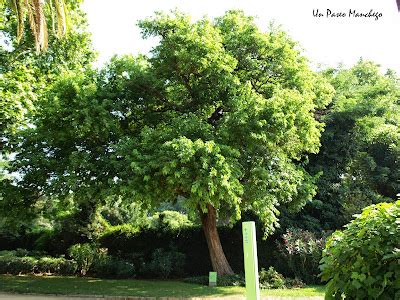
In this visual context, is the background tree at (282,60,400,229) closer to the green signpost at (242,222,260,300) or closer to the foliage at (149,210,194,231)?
the foliage at (149,210,194,231)

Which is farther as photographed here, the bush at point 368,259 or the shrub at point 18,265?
the shrub at point 18,265

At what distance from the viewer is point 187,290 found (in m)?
13.4

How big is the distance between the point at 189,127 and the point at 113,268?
374 inches

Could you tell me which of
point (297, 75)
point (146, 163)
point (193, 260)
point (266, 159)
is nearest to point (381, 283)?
point (146, 163)

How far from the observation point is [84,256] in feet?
63.6

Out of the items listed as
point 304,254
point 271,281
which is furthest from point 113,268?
point 304,254

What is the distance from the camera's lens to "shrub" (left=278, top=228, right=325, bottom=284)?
1553 centimetres

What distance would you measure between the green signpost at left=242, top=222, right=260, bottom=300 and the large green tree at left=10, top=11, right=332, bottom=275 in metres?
5.99

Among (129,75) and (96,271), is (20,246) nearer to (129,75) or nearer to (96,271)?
(96,271)

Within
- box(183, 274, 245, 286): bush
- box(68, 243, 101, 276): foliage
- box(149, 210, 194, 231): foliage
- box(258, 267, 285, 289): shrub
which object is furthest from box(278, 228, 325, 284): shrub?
box(68, 243, 101, 276): foliage

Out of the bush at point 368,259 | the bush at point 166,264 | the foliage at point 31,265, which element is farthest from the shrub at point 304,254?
the bush at point 368,259

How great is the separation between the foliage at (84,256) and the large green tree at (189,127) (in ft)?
18.0

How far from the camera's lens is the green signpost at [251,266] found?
201 inches

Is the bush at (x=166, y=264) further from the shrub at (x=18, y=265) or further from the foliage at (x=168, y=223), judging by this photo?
the shrub at (x=18, y=265)
